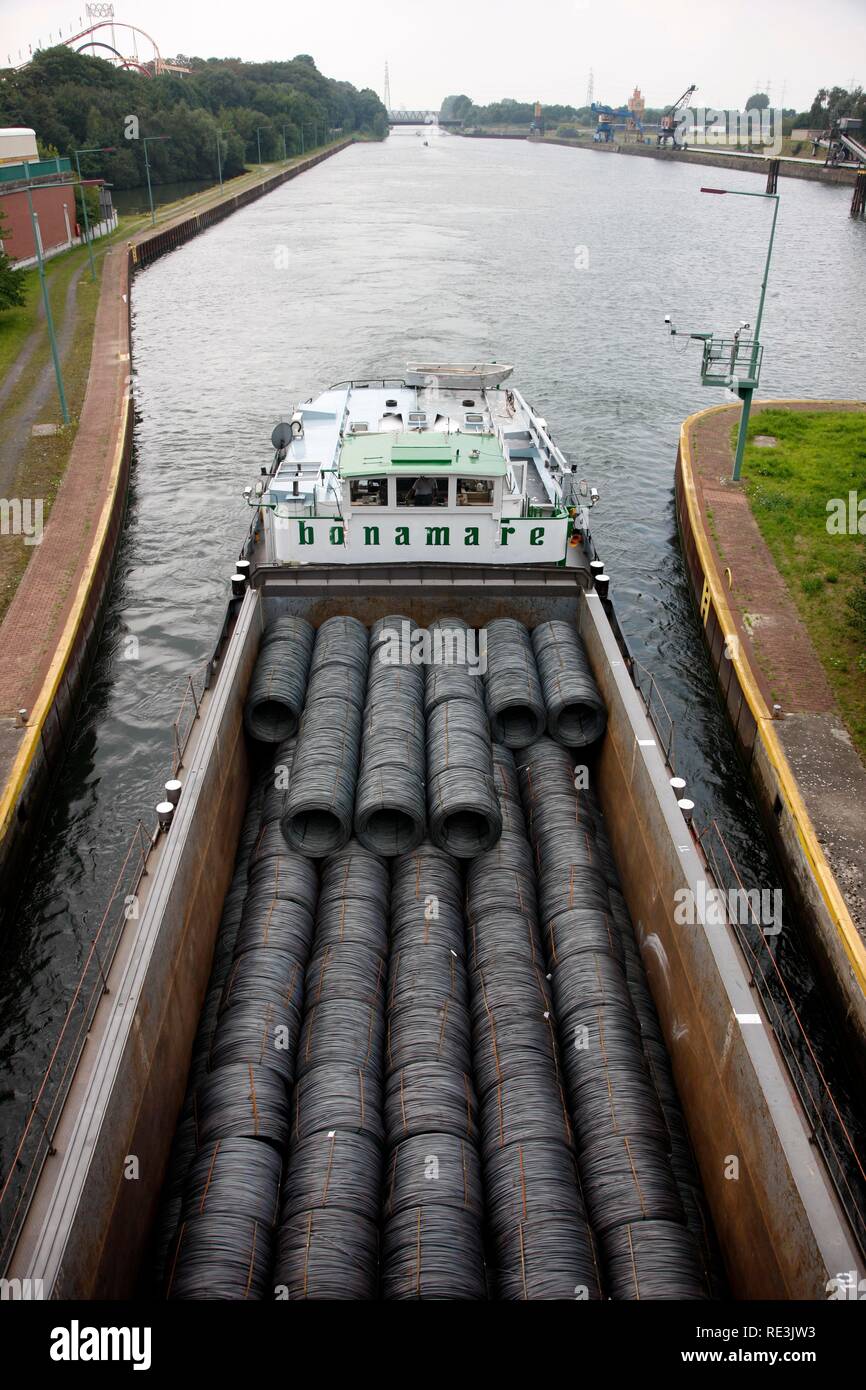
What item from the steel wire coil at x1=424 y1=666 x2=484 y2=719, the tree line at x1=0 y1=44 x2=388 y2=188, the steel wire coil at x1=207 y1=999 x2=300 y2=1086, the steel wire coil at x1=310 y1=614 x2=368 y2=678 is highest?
the tree line at x1=0 y1=44 x2=388 y2=188

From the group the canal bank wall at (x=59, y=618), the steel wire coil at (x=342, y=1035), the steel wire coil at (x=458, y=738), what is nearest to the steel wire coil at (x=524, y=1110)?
the steel wire coil at (x=342, y=1035)

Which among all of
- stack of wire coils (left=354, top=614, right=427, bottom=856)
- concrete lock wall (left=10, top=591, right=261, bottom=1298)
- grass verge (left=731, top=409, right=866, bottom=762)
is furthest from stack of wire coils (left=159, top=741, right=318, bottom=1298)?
grass verge (left=731, top=409, right=866, bottom=762)

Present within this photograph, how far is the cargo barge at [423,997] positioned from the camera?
8836mm

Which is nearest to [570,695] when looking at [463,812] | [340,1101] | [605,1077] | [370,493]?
[463,812]

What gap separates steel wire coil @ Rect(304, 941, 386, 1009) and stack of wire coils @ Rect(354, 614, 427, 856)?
1.75 meters

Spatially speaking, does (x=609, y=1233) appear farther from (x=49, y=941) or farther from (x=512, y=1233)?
(x=49, y=941)

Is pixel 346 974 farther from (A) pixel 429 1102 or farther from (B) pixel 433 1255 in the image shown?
(B) pixel 433 1255

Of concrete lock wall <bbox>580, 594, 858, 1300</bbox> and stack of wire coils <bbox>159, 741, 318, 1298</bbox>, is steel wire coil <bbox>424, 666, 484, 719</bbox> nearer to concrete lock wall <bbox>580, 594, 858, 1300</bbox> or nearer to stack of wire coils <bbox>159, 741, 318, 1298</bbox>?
concrete lock wall <bbox>580, 594, 858, 1300</bbox>

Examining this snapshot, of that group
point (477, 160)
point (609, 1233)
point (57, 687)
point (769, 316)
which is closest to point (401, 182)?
point (477, 160)

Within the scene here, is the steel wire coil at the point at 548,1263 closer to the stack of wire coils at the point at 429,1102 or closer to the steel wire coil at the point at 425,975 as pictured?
the stack of wire coils at the point at 429,1102

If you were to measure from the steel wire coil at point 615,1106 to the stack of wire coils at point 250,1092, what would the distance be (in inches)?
127

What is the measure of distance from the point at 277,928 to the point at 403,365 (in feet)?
135

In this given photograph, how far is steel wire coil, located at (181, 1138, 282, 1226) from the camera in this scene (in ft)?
30.5

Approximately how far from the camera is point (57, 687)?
19922 millimetres
